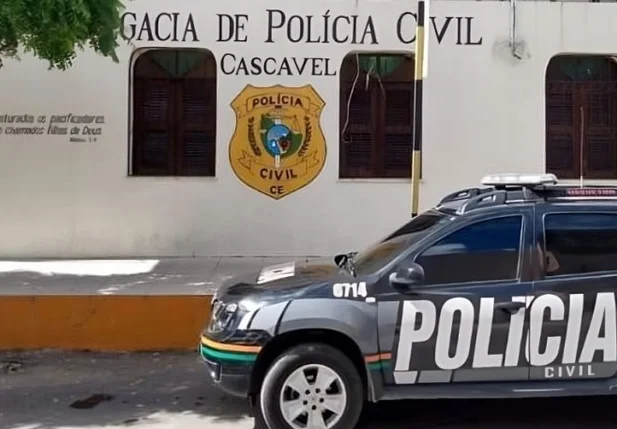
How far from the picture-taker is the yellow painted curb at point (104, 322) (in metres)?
8.32

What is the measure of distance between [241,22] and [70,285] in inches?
197

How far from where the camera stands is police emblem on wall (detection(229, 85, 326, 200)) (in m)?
12.2

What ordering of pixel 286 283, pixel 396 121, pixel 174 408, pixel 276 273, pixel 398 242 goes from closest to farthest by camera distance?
pixel 286 283, pixel 398 242, pixel 276 273, pixel 174 408, pixel 396 121

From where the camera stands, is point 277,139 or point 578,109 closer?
point 277,139

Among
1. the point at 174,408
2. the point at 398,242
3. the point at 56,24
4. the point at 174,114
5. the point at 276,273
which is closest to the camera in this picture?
the point at 398,242

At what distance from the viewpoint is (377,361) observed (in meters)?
5.23

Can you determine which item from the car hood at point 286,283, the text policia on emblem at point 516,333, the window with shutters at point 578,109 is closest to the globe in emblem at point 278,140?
the window with shutters at point 578,109

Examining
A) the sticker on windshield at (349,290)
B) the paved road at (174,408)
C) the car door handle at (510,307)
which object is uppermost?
the sticker on windshield at (349,290)

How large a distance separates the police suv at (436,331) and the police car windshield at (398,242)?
0.11m

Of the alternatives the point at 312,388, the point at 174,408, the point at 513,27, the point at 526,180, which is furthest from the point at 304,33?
the point at 312,388

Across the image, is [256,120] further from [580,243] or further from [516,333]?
[516,333]

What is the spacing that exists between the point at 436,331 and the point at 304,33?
308 inches

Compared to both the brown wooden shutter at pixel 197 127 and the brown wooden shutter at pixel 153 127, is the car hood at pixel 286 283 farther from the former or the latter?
the brown wooden shutter at pixel 153 127

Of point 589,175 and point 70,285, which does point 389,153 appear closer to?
point 589,175
